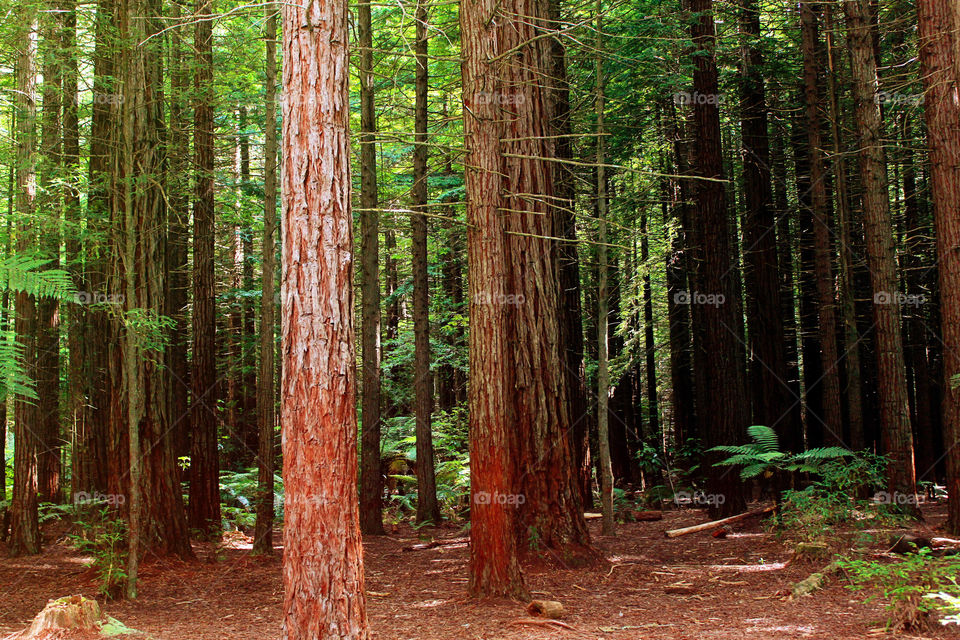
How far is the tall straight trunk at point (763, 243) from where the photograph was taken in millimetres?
16156

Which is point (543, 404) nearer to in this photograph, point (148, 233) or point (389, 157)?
point (148, 233)

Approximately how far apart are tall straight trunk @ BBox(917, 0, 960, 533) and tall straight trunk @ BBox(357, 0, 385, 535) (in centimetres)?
843

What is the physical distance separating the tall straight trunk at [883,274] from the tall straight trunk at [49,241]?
36.1 feet

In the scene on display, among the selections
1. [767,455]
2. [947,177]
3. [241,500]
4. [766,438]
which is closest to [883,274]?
[947,177]

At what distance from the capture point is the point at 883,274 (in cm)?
1054

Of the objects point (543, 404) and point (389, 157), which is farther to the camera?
point (389, 157)

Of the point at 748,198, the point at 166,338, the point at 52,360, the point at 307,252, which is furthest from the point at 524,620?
the point at 748,198

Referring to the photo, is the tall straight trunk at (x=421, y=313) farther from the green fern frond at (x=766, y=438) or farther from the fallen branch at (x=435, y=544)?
the green fern frond at (x=766, y=438)

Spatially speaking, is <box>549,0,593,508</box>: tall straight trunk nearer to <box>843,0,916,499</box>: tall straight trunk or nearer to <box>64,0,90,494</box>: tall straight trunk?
<box>843,0,916,499</box>: tall straight trunk

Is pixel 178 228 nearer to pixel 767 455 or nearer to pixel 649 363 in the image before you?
pixel 767 455

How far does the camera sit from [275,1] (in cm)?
465

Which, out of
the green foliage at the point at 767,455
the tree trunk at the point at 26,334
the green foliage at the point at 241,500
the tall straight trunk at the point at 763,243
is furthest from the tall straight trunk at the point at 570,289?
the tree trunk at the point at 26,334

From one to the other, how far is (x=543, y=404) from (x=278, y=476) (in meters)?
11.3

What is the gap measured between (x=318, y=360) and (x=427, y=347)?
8.68 metres
